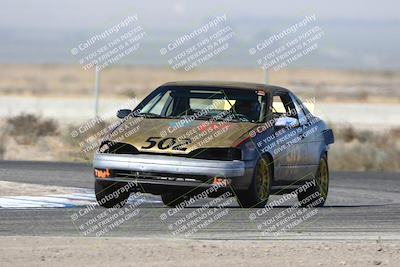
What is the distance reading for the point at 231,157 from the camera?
1343 cm

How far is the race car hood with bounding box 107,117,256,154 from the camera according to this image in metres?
13.3

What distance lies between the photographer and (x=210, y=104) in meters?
14.6

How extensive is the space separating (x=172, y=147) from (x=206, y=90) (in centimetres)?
159

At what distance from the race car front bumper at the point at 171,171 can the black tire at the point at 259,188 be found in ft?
0.73

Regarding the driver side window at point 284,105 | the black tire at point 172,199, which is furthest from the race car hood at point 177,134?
the black tire at point 172,199

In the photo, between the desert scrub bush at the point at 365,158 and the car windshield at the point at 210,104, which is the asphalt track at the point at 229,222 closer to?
the car windshield at the point at 210,104

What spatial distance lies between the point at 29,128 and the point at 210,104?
55.8ft

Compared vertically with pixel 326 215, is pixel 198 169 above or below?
above

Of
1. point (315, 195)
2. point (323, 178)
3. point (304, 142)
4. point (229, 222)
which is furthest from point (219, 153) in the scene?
point (323, 178)

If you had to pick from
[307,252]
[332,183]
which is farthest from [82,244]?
[332,183]

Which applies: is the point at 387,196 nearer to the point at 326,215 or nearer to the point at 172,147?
the point at 326,215

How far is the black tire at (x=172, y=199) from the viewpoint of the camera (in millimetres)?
14922

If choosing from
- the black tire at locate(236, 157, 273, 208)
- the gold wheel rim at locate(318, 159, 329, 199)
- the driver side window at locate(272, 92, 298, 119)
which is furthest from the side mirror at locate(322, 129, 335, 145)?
the black tire at locate(236, 157, 273, 208)

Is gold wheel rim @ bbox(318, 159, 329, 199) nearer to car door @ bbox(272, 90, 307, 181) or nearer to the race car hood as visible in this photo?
car door @ bbox(272, 90, 307, 181)
